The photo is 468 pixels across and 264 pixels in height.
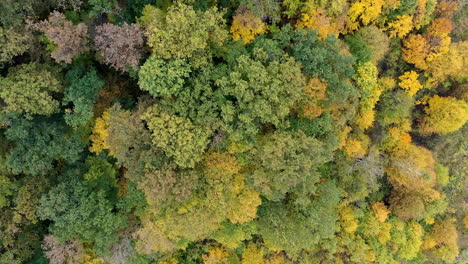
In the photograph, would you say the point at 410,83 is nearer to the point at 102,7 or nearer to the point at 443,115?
the point at 443,115

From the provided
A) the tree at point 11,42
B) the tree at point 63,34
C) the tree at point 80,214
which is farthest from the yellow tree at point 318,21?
the tree at point 80,214

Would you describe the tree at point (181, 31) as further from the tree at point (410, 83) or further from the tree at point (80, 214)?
the tree at point (410, 83)

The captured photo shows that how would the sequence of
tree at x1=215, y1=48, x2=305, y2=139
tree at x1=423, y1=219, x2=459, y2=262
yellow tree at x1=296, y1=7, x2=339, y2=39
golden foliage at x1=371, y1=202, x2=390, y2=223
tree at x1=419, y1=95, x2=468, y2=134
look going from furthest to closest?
tree at x1=423, y1=219, x2=459, y2=262, golden foliage at x1=371, y1=202, x2=390, y2=223, tree at x1=419, y1=95, x2=468, y2=134, yellow tree at x1=296, y1=7, x2=339, y2=39, tree at x1=215, y1=48, x2=305, y2=139

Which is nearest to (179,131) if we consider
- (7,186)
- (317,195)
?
(317,195)

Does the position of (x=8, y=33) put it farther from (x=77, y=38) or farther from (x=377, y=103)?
(x=377, y=103)

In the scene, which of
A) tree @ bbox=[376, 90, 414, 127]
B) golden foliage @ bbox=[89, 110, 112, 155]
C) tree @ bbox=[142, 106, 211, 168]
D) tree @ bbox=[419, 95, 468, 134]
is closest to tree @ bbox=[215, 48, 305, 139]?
tree @ bbox=[142, 106, 211, 168]

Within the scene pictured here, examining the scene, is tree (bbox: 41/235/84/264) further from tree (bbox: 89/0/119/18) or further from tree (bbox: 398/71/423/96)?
tree (bbox: 398/71/423/96)

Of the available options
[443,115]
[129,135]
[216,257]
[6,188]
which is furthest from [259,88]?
[6,188]
